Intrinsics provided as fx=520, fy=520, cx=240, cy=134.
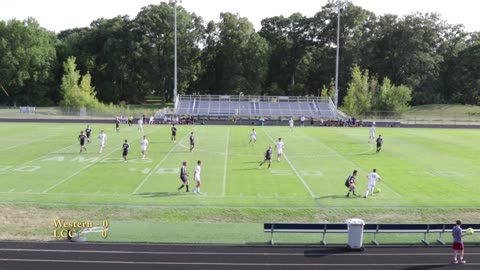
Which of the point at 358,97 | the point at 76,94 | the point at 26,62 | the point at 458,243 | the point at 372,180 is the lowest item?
the point at 458,243

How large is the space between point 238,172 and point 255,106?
55.9 meters

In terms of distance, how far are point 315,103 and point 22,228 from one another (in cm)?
7187

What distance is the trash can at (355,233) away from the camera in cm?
1620

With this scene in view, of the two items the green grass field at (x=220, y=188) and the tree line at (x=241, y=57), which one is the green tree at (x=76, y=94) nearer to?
the tree line at (x=241, y=57)

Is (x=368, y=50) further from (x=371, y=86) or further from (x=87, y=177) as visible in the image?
(x=87, y=177)

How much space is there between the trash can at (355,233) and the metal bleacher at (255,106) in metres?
62.2

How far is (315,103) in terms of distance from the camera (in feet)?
284

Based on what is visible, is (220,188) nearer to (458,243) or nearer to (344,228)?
(344,228)

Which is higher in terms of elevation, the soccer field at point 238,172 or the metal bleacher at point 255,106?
the metal bleacher at point 255,106

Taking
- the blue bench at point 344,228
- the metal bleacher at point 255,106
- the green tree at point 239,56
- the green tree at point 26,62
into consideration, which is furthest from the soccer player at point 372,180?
the green tree at point 26,62

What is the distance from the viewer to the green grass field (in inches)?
A: 765

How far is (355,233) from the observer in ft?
53.6

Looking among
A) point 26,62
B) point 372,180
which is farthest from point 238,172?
point 26,62

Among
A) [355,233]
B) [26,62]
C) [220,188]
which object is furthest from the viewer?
[26,62]
